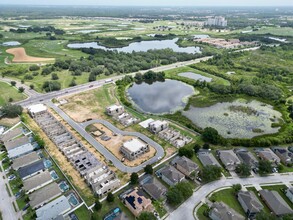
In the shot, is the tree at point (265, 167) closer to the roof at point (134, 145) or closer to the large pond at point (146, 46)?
the roof at point (134, 145)

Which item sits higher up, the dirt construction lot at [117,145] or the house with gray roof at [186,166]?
the house with gray roof at [186,166]

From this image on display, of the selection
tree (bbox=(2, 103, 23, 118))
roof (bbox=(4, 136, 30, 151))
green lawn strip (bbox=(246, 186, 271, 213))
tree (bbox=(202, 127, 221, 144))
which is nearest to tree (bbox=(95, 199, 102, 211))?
roof (bbox=(4, 136, 30, 151))

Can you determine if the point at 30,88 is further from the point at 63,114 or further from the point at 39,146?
the point at 39,146

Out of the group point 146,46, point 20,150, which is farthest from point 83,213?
point 146,46

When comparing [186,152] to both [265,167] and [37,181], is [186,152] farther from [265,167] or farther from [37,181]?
[37,181]

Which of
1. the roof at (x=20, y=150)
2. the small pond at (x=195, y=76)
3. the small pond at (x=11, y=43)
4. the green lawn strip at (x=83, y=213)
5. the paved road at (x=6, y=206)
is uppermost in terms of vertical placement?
the small pond at (x=11, y=43)

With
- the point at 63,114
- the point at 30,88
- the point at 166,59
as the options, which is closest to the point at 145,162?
the point at 63,114

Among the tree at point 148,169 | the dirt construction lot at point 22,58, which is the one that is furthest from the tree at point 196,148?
the dirt construction lot at point 22,58
